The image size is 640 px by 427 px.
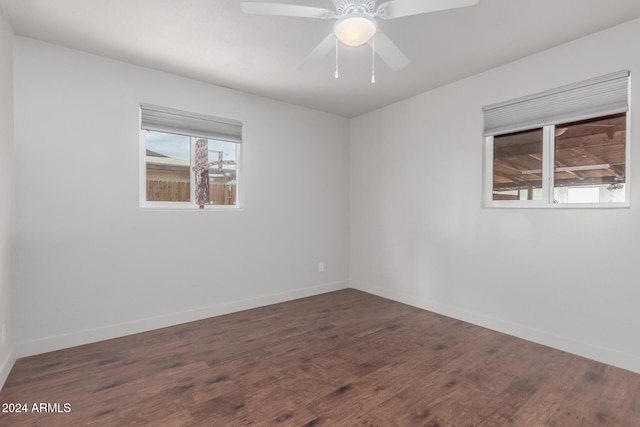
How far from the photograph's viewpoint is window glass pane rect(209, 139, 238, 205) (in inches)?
140

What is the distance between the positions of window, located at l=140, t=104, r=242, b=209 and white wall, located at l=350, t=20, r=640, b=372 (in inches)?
73.4

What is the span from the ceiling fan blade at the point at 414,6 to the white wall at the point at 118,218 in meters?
2.33

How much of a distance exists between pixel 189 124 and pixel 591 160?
3.65 m

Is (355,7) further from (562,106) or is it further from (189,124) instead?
(189,124)

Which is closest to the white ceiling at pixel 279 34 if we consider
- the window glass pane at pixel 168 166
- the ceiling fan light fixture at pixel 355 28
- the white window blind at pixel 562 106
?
the white window blind at pixel 562 106

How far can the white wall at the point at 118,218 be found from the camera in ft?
8.32

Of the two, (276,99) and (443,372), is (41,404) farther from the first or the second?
(276,99)

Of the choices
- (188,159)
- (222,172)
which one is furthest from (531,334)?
(188,159)

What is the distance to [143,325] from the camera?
3.01 m

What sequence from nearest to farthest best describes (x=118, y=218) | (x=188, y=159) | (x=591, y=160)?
(x=591, y=160), (x=118, y=218), (x=188, y=159)

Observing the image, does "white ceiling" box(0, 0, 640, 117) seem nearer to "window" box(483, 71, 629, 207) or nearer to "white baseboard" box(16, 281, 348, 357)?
"window" box(483, 71, 629, 207)

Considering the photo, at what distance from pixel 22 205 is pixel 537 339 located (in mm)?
4360

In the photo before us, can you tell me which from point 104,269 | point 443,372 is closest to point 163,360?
point 104,269

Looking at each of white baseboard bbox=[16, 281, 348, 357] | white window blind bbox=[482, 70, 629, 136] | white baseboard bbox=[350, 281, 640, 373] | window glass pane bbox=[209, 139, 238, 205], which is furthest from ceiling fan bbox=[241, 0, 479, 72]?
white baseboard bbox=[16, 281, 348, 357]
